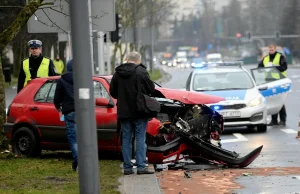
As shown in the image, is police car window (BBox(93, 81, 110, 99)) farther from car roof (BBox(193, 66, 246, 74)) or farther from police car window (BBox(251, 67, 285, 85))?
police car window (BBox(251, 67, 285, 85))

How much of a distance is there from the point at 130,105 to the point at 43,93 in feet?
9.70

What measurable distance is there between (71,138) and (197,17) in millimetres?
148472

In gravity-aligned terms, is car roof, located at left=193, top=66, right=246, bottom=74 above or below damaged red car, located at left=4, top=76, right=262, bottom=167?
above

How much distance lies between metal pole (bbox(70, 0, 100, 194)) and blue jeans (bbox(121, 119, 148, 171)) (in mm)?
3500

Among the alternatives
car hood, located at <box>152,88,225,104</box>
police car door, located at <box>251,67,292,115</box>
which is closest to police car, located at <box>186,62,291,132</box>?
police car door, located at <box>251,67,292,115</box>

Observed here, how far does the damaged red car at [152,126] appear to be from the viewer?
38.7 feet

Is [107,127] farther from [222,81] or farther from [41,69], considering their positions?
[222,81]

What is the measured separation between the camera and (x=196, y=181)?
10516 millimetres

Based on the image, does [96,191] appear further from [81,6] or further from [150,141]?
[150,141]

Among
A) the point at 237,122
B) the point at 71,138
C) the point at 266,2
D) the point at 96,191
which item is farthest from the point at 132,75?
the point at 266,2

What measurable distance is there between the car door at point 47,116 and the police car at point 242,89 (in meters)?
4.89

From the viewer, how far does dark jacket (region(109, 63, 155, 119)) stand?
10.9 m

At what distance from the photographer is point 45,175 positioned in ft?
36.0

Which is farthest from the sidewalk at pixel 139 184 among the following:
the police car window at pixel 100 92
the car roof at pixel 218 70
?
the car roof at pixel 218 70
